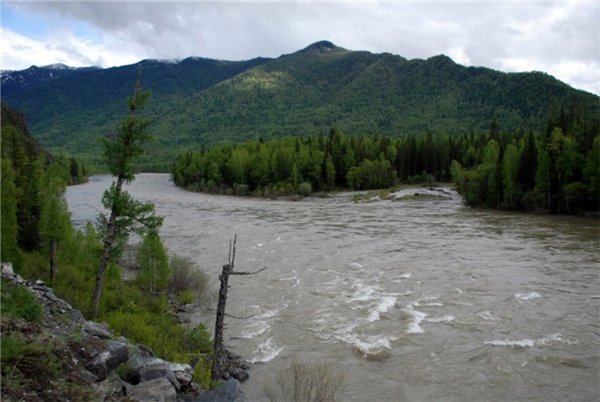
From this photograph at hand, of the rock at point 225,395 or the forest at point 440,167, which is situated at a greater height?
the forest at point 440,167

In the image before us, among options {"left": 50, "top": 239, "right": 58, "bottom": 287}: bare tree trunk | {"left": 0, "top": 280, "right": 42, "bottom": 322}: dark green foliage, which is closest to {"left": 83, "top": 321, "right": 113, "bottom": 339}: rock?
{"left": 0, "top": 280, "right": 42, "bottom": 322}: dark green foliage

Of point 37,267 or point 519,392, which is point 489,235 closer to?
point 519,392

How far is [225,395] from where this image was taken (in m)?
11.8

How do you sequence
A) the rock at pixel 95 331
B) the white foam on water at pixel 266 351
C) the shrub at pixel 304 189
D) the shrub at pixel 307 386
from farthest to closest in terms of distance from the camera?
1. the shrub at pixel 304 189
2. the white foam on water at pixel 266 351
3. the rock at pixel 95 331
4. the shrub at pixel 307 386

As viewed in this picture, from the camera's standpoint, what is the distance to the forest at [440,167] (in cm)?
6450

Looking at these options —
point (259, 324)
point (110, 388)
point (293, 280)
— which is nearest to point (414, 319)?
point (259, 324)

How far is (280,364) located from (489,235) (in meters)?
34.1

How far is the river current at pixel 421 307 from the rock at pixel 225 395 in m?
3.72

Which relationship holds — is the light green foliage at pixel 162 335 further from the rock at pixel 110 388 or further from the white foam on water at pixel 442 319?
the white foam on water at pixel 442 319

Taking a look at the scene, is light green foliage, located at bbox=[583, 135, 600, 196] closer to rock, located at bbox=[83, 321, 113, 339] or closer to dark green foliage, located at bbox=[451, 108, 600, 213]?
dark green foliage, located at bbox=[451, 108, 600, 213]

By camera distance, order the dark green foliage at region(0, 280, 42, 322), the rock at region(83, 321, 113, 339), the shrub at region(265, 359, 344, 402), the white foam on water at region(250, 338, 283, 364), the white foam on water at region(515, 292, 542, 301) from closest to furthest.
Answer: the dark green foliage at region(0, 280, 42, 322), the shrub at region(265, 359, 344, 402), the rock at region(83, 321, 113, 339), the white foam on water at region(250, 338, 283, 364), the white foam on water at region(515, 292, 542, 301)

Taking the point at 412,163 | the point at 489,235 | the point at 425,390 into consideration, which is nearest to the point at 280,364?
the point at 425,390

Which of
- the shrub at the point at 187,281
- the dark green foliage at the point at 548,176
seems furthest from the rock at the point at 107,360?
the dark green foliage at the point at 548,176

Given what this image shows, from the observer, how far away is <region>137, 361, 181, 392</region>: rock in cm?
1263
